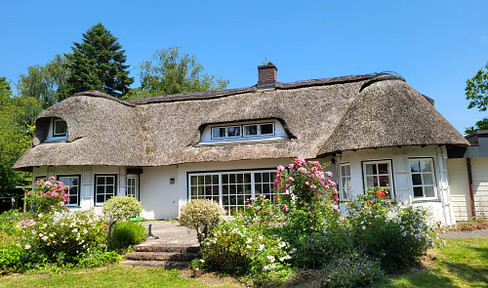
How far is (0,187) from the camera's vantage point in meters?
17.4

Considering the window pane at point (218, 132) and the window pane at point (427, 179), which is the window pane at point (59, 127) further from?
the window pane at point (427, 179)

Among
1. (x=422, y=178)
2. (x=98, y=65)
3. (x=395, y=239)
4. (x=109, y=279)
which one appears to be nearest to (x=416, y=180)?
(x=422, y=178)

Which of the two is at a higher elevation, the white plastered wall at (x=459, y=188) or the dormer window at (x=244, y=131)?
the dormer window at (x=244, y=131)

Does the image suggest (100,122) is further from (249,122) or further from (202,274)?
(202,274)

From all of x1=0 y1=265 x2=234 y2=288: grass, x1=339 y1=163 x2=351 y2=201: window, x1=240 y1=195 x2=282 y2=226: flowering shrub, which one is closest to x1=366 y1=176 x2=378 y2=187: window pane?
x1=339 y1=163 x2=351 y2=201: window

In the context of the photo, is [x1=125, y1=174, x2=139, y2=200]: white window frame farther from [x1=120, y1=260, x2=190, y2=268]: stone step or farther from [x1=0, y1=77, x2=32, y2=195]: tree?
[x1=0, y1=77, x2=32, y2=195]: tree

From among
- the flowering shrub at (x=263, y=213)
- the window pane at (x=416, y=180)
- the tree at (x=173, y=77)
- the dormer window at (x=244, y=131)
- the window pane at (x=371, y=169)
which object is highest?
the tree at (x=173, y=77)

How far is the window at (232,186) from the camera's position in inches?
449

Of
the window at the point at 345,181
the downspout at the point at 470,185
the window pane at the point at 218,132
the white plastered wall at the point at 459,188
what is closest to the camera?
the downspout at the point at 470,185

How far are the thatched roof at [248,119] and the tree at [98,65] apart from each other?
16232 millimetres

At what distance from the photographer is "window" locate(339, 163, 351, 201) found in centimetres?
997

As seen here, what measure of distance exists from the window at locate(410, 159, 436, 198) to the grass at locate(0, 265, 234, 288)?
6667mm

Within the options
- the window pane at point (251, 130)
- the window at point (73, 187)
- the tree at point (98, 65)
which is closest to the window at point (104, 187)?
the window at point (73, 187)

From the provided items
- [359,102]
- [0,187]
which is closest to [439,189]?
[359,102]
